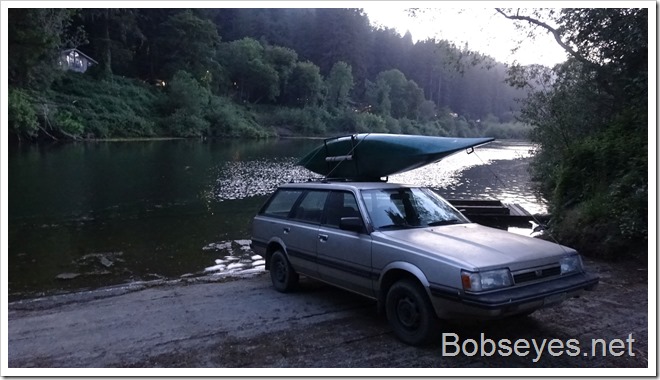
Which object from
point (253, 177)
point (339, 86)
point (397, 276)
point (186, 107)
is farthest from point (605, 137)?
point (186, 107)

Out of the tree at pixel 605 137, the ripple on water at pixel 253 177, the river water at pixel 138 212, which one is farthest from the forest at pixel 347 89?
the ripple on water at pixel 253 177

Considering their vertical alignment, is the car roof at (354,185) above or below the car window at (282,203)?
above

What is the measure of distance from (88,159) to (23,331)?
30.4 m

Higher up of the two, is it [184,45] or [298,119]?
[184,45]

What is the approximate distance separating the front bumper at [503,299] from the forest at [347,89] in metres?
4.46

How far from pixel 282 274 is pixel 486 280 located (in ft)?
11.7

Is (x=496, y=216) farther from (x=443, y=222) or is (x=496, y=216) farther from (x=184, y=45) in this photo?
(x=184, y=45)

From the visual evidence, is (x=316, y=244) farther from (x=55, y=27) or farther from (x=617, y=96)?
(x=55, y=27)

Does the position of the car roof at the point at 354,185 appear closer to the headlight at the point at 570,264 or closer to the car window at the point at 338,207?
the car window at the point at 338,207

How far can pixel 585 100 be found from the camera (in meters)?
15.3

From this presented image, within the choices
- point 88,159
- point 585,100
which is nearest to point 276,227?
point 585,100

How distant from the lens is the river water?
35.4ft

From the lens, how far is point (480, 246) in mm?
5250

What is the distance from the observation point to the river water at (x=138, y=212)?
35.4ft
